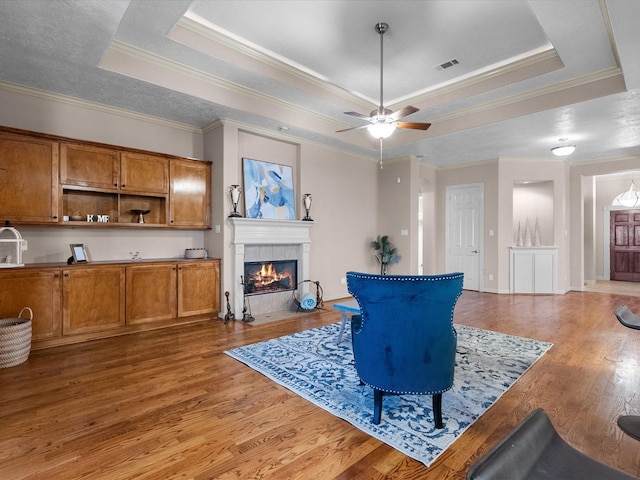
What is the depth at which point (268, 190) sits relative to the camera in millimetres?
5539

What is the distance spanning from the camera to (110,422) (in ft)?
7.26

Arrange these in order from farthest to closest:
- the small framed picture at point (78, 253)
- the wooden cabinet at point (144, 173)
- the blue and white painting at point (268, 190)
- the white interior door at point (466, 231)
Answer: the white interior door at point (466, 231), the blue and white painting at point (268, 190), the wooden cabinet at point (144, 173), the small framed picture at point (78, 253)

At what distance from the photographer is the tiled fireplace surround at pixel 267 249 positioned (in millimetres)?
5035

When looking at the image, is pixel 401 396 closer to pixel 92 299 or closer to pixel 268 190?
pixel 92 299

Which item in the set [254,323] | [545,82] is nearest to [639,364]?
[545,82]

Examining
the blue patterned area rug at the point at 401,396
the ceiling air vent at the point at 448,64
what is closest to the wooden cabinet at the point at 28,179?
the blue patterned area rug at the point at 401,396

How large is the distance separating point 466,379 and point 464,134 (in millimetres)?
4139

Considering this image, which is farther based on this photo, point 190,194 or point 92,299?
point 190,194

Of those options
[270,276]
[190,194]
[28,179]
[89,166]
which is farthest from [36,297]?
[270,276]

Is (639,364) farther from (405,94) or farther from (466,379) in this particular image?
(405,94)

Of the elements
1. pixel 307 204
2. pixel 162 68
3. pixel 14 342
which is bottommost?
pixel 14 342

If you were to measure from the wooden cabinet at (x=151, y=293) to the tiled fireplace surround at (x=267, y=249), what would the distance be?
2.87 ft

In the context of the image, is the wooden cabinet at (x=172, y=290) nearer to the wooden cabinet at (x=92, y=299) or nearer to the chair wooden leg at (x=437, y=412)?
the wooden cabinet at (x=92, y=299)

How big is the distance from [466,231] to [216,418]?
720 cm
